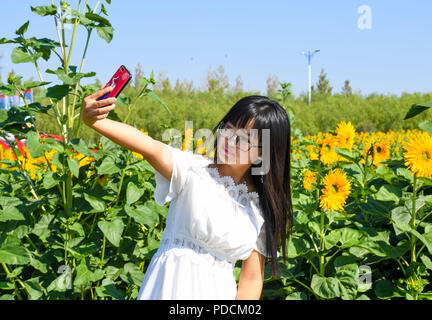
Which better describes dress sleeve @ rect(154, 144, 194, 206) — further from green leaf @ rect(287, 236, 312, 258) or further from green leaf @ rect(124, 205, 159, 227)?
green leaf @ rect(287, 236, 312, 258)

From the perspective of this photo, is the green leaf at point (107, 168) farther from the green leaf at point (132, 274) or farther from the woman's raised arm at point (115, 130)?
the woman's raised arm at point (115, 130)

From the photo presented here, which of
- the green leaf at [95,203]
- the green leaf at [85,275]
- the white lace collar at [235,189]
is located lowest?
the green leaf at [85,275]

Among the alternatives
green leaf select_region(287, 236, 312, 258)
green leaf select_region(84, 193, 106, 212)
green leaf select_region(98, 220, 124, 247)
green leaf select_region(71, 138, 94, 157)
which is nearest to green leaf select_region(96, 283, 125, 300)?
green leaf select_region(98, 220, 124, 247)

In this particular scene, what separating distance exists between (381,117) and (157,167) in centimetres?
973

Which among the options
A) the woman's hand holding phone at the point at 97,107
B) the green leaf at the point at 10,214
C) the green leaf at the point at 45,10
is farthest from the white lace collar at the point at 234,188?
the green leaf at the point at 45,10

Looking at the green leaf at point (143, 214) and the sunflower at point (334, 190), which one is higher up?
the sunflower at point (334, 190)

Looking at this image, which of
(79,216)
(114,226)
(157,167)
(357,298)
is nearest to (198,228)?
(157,167)

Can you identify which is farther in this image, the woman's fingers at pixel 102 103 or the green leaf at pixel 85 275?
the green leaf at pixel 85 275

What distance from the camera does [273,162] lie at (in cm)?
163

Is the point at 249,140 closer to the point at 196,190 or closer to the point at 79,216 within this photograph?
the point at 196,190

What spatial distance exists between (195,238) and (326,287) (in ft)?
3.30

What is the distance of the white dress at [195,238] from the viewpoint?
58.6 inches

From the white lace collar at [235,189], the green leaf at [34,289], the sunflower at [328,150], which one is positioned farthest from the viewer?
the sunflower at [328,150]

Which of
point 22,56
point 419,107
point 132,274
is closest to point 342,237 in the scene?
point 419,107
